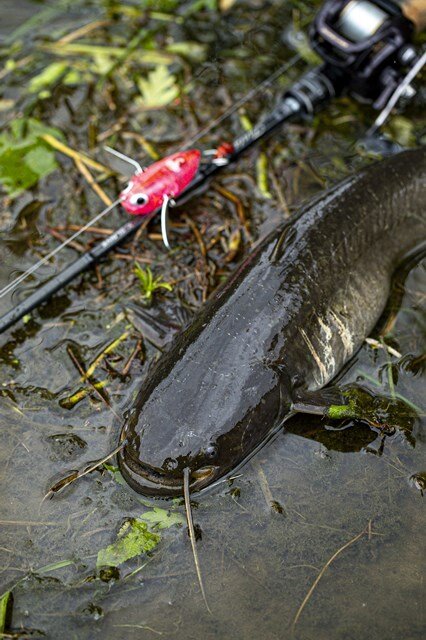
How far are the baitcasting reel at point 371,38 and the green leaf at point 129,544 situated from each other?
359cm

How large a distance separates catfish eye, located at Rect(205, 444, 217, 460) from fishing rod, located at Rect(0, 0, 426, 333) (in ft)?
5.17

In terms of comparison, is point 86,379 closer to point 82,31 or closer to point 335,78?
point 335,78

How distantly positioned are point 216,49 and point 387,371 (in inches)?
143

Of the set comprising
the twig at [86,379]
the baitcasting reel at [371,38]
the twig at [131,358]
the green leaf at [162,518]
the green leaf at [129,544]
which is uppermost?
the baitcasting reel at [371,38]

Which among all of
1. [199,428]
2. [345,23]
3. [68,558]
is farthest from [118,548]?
[345,23]

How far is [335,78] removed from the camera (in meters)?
5.04

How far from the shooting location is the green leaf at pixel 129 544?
3273 millimetres

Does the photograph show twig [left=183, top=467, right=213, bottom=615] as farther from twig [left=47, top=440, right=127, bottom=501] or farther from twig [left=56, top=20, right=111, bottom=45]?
twig [left=56, top=20, right=111, bottom=45]

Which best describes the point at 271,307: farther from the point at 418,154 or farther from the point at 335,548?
the point at 418,154

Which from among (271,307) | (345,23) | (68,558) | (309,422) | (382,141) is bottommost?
(68,558)

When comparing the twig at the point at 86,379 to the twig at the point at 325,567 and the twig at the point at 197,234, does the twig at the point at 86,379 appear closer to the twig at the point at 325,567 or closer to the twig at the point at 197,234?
the twig at the point at 197,234

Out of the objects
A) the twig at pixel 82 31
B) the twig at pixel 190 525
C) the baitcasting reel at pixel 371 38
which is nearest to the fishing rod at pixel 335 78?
the baitcasting reel at pixel 371 38

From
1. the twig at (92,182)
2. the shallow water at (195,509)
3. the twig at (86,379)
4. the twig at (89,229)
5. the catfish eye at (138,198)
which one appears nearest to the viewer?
the shallow water at (195,509)

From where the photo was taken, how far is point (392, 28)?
465 cm
